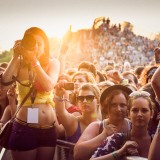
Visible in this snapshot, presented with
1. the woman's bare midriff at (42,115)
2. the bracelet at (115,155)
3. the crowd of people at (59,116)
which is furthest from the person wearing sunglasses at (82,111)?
the bracelet at (115,155)

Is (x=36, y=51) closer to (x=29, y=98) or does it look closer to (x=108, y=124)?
(x=29, y=98)

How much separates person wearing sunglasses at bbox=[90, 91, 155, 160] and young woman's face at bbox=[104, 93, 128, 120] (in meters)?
0.14

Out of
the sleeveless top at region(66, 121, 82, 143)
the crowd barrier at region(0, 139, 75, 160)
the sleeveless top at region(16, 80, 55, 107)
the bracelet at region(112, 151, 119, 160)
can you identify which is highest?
the sleeveless top at region(16, 80, 55, 107)

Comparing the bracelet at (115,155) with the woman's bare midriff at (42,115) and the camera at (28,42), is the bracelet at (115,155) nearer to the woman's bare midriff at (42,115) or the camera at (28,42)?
the woman's bare midriff at (42,115)

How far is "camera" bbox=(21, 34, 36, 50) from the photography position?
2629mm

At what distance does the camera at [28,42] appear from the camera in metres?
2.63

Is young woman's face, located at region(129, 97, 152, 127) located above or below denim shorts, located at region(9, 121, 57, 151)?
above

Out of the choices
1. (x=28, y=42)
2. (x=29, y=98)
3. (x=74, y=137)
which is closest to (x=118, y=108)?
(x=74, y=137)

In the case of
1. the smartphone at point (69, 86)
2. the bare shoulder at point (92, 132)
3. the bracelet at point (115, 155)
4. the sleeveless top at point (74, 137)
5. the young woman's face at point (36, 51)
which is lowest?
the sleeveless top at point (74, 137)

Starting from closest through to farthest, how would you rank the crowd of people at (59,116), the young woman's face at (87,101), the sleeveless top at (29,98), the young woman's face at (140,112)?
the crowd of people at (59,116)
the young woman's face at (140,112)
the sleeveless top at (29,98)
the young woman's face at (87,101)

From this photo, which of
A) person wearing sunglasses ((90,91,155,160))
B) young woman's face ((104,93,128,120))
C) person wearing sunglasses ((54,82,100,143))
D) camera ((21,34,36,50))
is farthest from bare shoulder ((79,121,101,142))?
camera ((21,34,36,50))

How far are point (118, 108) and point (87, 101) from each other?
1.90 feet

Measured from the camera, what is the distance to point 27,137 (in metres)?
2.62

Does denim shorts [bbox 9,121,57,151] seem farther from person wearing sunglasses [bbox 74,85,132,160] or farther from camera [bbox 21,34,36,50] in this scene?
camera [bbox 21,34,36,50]
